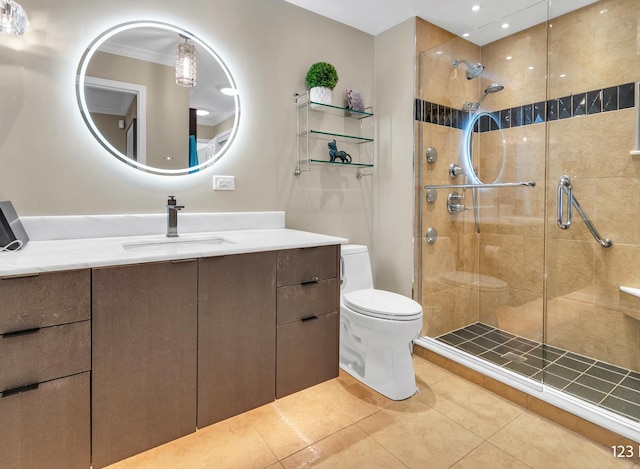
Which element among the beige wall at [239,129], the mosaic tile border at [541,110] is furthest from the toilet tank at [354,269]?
the mosaic tile border at [541,110]

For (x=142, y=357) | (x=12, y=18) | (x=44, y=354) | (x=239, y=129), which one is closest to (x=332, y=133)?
(x=239, y=129)

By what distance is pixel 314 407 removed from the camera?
5.80ft

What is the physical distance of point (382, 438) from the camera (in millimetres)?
1546

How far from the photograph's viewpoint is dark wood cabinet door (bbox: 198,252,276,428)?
1389 millimetres

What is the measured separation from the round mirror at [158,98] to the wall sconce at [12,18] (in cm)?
26

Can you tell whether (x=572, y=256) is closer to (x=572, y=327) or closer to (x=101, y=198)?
(x=572, y=327)

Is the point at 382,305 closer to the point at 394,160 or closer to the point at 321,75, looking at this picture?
the point at 394,160

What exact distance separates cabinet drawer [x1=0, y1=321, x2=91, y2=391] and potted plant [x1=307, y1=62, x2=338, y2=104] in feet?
5.88

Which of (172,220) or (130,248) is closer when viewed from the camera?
(130,248)

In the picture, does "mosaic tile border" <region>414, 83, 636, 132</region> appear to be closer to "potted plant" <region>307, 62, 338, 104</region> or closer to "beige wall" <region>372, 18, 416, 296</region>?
"beige wall" <region>372, 18, 416, 296</region>

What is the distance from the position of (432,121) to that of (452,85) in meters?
0.27

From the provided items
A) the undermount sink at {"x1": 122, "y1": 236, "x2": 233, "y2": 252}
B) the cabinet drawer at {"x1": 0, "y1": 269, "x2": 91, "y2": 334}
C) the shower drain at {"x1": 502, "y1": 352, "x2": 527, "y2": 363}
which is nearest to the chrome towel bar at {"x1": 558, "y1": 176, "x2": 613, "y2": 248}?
the shower drain at {"x1": 502, "y1": 352, "x2": 527, "y2": 363}

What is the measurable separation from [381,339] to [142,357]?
3.71 ft

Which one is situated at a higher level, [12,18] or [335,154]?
[12,18]
